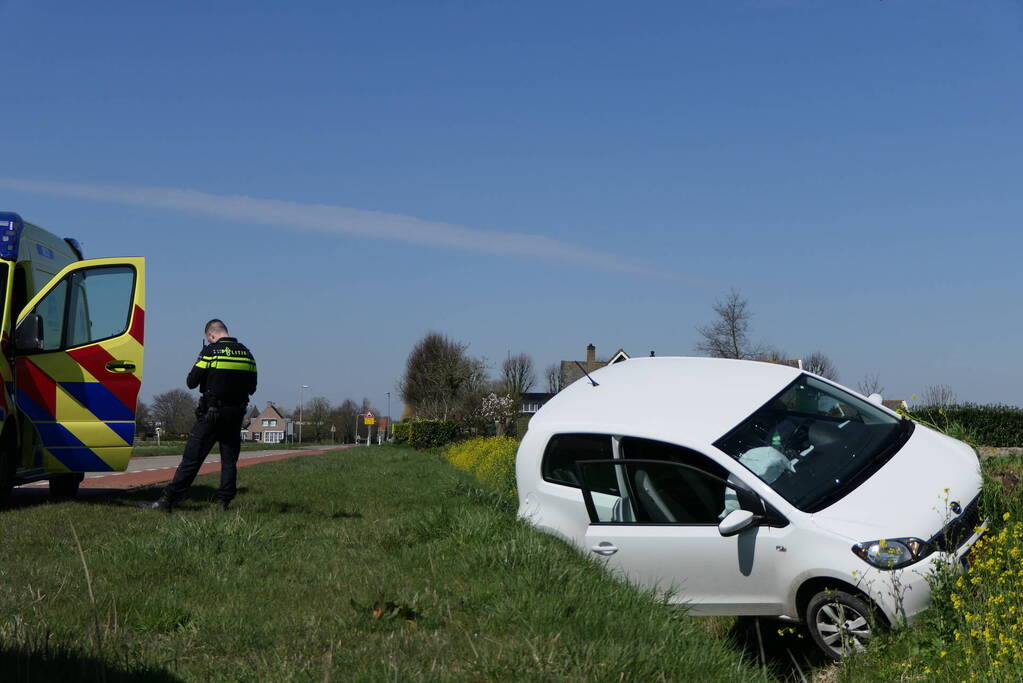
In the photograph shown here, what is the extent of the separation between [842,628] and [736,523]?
0.77 m

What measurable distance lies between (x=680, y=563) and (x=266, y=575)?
2.51 meters

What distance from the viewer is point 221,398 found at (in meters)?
9.41

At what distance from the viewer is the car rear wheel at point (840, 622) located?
5.34 metres

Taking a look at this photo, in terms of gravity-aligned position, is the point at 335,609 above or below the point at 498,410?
below

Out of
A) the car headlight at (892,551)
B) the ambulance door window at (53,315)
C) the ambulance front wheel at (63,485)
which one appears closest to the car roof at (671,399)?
the car headlight at (892,551)

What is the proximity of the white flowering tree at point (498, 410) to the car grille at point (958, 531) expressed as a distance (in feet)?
192

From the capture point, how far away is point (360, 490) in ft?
41.9

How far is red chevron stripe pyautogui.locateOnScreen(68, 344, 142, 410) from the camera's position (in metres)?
10.2

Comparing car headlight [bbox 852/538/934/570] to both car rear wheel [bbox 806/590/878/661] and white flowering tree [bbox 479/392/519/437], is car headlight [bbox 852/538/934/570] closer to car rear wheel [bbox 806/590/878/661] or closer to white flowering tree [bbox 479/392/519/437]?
car rear wheel [bbox 806/590/878/661]

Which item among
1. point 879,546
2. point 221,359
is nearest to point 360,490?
point 221,359

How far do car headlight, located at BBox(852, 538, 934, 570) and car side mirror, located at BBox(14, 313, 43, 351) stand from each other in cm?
799

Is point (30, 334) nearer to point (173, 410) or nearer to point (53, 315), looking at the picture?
point (53, 315)

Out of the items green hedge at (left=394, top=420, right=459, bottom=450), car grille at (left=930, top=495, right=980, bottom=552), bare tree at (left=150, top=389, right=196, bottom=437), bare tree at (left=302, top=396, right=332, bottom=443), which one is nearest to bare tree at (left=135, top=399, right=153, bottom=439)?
bare tree at (left=150, top=389, right=196, bottom=437)

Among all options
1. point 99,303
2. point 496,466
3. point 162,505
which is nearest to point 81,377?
point 99,303
